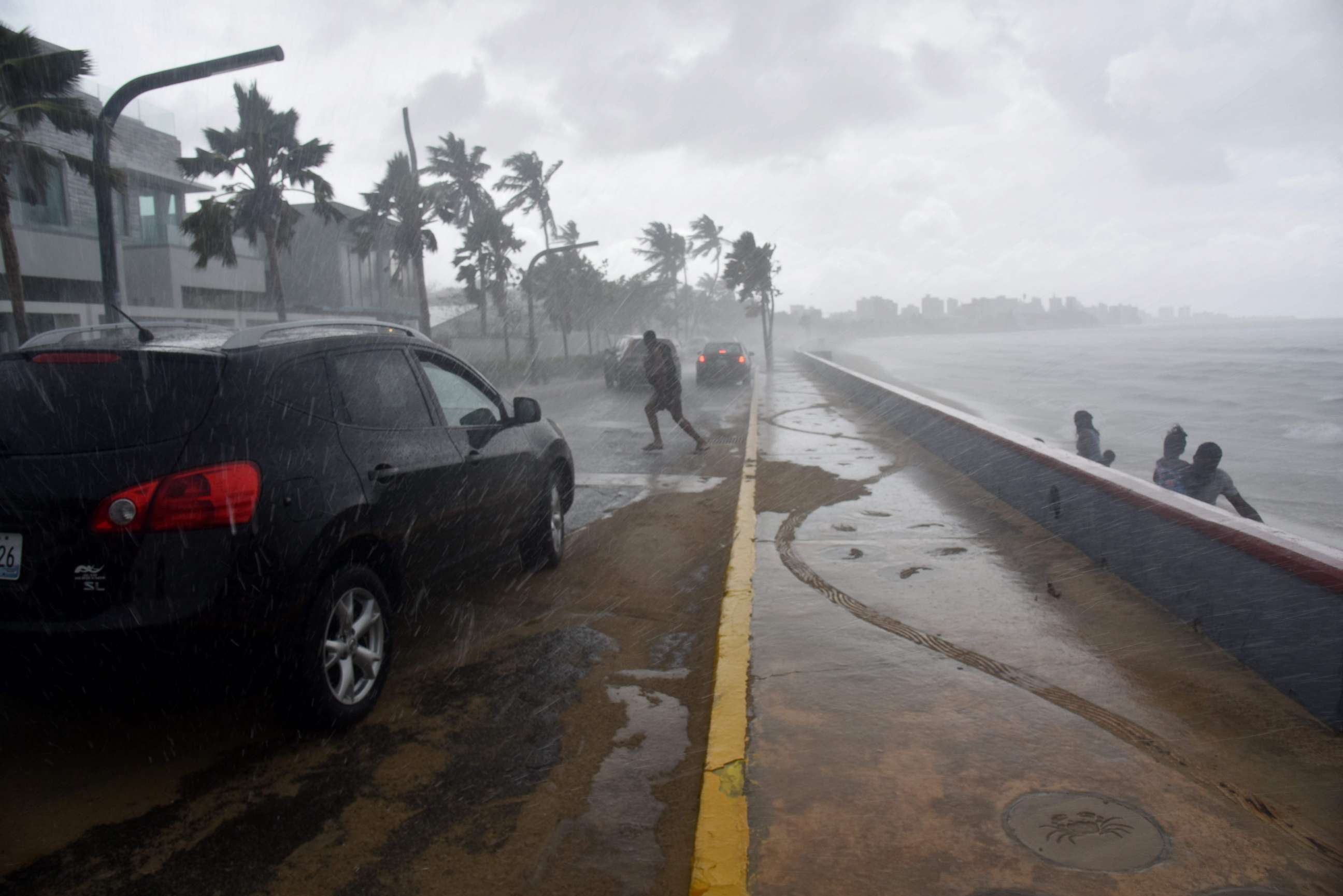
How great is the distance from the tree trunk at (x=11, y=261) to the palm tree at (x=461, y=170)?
88.5 ft

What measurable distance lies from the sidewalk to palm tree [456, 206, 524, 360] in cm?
3538

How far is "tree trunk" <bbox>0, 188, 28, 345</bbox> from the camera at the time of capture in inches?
661

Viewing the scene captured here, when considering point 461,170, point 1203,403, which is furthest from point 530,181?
point 1203,403

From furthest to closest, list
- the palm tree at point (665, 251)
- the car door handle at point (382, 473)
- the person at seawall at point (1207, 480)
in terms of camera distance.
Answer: the palm tree at point (665, 251)
the person at seawall at point (1207, 480)
the car door handle at point (382, 473)

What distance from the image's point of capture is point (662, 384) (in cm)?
1196

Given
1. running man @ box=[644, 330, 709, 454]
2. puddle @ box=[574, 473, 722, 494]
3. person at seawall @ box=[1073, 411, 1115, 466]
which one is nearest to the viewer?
puddle @ box=[574, 473, 722, 494]

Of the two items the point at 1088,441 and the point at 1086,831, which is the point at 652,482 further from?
the point at 1086,831

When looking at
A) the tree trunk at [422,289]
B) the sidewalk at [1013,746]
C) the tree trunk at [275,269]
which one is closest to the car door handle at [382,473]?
the sidewalk at [1013,746]

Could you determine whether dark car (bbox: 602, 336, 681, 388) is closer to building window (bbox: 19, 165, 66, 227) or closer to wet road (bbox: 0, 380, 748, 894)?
building window (bbox: 19, 165, 66, 227)

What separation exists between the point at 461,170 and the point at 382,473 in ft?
141

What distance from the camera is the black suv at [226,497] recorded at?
293 cm

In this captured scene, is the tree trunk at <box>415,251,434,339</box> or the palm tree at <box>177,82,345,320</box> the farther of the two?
the tree trunk at <box>415,251,434,339</box>

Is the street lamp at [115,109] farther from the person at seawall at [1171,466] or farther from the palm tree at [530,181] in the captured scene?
the palm tree at [530,181]

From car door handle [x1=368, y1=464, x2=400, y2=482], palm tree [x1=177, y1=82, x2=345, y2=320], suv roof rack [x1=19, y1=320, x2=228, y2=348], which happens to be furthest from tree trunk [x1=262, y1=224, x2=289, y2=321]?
car door handle [x1=368, y1=464, x2=400, y2=482]
